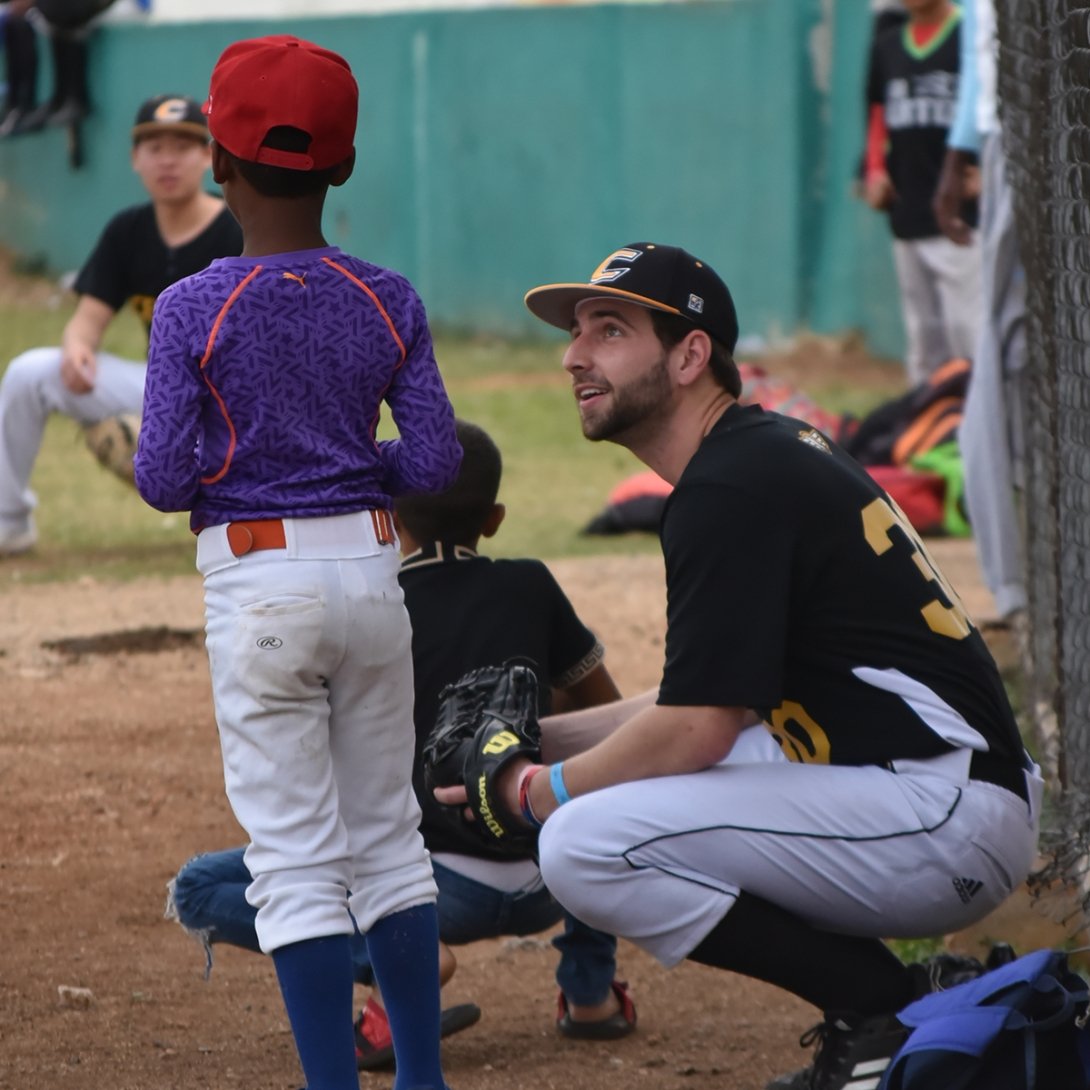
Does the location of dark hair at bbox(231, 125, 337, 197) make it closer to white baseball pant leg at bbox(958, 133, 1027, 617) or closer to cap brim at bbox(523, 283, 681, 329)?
cap brim at bbox(523, 283, 681, 329)

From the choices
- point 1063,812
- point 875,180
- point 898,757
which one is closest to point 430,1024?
point 898,757

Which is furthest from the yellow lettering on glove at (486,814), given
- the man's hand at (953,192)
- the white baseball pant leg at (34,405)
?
the white baseball pant leg at (34,405)

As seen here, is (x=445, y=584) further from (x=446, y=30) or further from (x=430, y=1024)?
(x=446, y=30)

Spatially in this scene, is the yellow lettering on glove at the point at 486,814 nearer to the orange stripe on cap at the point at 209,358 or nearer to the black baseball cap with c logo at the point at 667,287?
the orange stripe on cap at the point at 209,358

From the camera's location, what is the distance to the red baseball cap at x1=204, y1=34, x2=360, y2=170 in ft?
9.66

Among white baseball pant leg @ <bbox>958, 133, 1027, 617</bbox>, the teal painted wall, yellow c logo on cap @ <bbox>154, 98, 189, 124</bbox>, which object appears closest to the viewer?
white baseball pant leg @ <bbox>958, 133, 1027, 617</bbox>

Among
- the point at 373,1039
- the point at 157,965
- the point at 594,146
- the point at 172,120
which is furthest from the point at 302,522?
the point at 594,146

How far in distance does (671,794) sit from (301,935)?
0.63 metres

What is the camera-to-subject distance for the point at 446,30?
53.2 feet

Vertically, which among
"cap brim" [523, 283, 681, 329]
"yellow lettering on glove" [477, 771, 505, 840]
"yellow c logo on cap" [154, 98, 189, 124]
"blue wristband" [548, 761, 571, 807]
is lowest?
"yellow lettering on glove" [477, 771, 505, 840]

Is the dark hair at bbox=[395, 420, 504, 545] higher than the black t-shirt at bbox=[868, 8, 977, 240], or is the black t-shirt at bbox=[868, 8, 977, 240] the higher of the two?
the black t-shirt at bbox=[868, 8, 977, 240]

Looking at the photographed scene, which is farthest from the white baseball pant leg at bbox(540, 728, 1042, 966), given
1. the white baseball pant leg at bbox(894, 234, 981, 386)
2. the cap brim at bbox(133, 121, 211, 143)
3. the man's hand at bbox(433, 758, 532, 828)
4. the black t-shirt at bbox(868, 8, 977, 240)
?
the black t-shirt at bbox(868, 8, 977, 240)

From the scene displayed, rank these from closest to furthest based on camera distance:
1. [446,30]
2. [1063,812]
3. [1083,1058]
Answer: [1083,1058] → [1063,812] → [446,30]

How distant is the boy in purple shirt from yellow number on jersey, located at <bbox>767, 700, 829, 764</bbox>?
2.10ft
